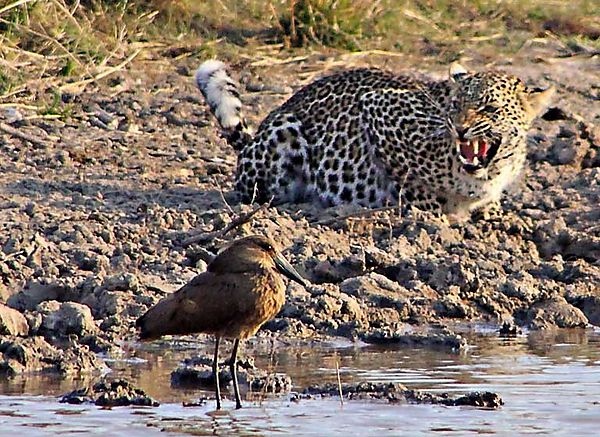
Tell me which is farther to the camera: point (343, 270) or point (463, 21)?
point (463, 21)

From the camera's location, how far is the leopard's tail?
11750 mm

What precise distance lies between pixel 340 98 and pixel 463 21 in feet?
19.3

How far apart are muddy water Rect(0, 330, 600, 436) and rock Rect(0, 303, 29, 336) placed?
57 cm

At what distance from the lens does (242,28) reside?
51.1 feet

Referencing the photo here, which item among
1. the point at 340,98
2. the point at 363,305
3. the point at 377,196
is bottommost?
the point at 363,305

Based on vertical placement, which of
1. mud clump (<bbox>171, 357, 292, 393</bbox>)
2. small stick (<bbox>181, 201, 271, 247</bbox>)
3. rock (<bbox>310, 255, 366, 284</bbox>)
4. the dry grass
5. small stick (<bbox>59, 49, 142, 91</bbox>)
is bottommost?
mud clump (<bbox>171, 357, 292, 393</bbox>)

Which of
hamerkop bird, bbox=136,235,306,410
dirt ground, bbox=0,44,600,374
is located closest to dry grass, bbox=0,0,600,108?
dirt ground, bbox=0,44,600,374

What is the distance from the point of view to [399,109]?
37.4 feet

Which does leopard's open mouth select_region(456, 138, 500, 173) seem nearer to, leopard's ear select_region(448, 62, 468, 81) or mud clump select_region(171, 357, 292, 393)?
leopard's ear select_region(448, 62, 468, 81)

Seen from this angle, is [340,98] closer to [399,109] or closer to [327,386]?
[399,109]

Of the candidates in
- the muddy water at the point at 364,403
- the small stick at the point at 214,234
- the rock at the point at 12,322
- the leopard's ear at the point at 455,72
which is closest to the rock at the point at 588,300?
the muddy water at the point at 364,403

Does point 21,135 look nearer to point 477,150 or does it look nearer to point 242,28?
point 477,150

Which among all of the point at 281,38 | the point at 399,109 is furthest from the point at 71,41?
the point at 399,109

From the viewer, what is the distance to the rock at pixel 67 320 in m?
8.38
